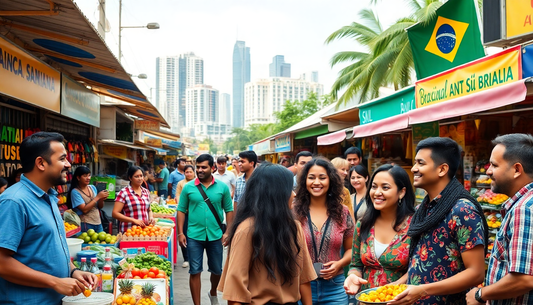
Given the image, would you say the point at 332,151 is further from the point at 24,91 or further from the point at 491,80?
the point at 24,91

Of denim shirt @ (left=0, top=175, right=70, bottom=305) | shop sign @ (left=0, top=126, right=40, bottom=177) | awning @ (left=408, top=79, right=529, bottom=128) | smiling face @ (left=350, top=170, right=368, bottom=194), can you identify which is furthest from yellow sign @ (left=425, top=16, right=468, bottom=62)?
shop sign @ (left=0, top=126, right=40, bottom=177)

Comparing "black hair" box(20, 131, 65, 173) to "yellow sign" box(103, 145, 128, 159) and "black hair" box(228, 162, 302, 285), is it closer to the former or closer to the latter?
→ "black hair" box(228, 162, 302, 285)

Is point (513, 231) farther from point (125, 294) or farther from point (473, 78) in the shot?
point (125, 294)

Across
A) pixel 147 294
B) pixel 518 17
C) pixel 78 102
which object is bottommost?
pixel 147 294

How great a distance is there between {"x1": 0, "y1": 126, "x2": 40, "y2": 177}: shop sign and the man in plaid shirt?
631cm

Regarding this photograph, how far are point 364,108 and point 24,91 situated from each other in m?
5.72

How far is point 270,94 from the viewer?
161 m

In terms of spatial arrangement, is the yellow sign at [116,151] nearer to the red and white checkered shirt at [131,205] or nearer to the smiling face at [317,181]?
the red and white checkered shirt at [131,205]

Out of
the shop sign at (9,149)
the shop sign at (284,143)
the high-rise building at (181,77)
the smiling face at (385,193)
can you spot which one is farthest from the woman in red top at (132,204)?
the high-rise building at (181,77)

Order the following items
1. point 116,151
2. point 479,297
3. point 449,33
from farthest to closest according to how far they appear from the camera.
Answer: point 116,151
point 449,33
point 479,297

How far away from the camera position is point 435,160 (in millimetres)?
2768

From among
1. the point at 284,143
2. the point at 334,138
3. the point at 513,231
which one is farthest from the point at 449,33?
the point at 284,143

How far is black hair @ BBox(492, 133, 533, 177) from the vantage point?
2.49m

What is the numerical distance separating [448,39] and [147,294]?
6023 millimetres
